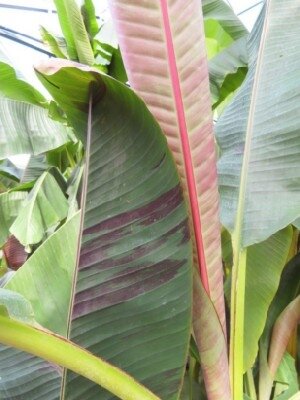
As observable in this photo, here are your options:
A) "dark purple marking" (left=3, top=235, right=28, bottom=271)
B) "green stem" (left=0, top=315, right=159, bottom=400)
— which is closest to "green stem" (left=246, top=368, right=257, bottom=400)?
"green stem" (left=0, top=315, right=159, bottom=400)

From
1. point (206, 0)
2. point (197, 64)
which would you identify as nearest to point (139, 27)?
point (197, 64)

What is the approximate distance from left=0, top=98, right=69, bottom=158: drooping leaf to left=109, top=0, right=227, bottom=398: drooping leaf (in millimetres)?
606

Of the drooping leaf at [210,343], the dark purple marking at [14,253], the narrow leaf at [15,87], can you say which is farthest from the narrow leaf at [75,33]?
the drooping leaf at [210,343]

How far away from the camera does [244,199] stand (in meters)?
0.53

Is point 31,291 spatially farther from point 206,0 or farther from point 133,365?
point 206,0

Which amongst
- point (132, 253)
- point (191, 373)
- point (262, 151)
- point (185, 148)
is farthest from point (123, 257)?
point (191, 373)

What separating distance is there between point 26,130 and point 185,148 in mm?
679

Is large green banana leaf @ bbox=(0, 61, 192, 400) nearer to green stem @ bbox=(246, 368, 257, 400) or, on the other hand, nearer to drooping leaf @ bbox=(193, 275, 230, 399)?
drooping leaf @ bbox=(193, 275, 230, 399)

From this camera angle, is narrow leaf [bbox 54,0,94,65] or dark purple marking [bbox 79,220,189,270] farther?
narrow leaf [bbox 54,0,94,65]

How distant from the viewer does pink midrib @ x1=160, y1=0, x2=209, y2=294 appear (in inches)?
15.8

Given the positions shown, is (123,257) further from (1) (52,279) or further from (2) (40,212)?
(2) (40,212)

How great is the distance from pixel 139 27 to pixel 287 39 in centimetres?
25

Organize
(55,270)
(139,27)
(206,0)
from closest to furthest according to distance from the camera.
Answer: (139,27)
(55,270)
(206,0)

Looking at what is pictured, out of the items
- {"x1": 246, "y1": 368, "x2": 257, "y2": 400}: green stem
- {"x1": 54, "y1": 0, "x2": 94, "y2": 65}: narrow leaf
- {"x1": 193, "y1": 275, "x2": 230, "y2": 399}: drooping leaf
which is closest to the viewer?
{"x1": 193, "y1": 275, "x2": 230, "y2": 399}: drooping leaf
